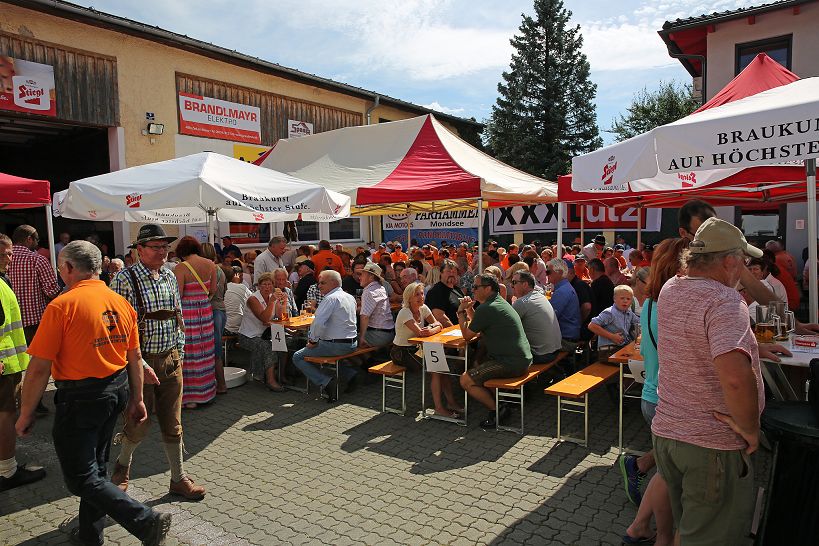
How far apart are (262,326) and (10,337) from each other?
123 inches

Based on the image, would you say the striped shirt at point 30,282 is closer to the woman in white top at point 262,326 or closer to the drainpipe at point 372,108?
the woman in white top at point 262,326

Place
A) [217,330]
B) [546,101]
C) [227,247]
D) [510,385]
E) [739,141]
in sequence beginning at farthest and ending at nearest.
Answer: [546,101]
[227,247]
[217,330]
[510,385]
[739,141]

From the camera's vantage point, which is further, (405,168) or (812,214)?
(405,168)

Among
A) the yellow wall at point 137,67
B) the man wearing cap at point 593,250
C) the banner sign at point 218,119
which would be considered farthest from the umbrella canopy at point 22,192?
the man wearing cap at point 593,250

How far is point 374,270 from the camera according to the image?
677 centimetres

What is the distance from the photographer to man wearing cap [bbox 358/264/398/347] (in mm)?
6633

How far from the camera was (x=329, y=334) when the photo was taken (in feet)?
20.4

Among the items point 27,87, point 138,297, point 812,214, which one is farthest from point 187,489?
point 27,87

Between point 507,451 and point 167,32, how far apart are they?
1295 centimetres

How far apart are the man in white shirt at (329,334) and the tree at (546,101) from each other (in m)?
21.4

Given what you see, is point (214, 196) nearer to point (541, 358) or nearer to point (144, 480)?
point (144, 480)

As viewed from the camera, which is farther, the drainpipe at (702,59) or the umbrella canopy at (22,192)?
the drainpipe at (702,59)

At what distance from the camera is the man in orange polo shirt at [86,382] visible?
2.91 m

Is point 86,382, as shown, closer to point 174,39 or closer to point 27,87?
point 27,87
